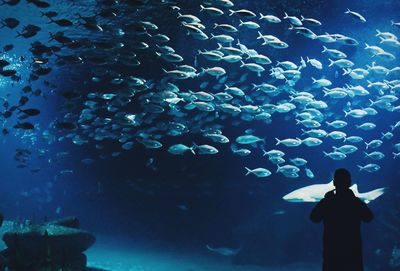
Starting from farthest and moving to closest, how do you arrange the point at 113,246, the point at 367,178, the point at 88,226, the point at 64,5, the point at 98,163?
1. the point at 88,226
2. the point at 98,163
3. the point at 113,246
4. the point at 367,178
5. the point at 64,5

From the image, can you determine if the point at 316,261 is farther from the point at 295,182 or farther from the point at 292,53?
the point at 292,53


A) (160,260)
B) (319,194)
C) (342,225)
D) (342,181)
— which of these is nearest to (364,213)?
(342,225)

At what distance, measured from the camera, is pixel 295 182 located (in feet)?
69.6

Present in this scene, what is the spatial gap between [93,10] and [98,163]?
18.9 m

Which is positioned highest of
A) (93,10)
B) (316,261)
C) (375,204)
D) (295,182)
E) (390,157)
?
(93,10)

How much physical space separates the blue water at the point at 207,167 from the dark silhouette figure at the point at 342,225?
20.7 feet

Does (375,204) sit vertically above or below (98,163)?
below

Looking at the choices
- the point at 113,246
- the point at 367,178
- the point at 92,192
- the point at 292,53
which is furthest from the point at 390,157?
the point at 92,192

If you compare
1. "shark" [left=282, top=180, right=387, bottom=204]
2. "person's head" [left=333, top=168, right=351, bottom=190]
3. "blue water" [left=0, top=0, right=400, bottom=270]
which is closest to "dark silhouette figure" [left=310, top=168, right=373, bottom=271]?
"person's head" [left=333, top=168, right=351, bottom=190]

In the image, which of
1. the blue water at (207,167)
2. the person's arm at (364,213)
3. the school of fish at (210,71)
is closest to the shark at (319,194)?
the school of fish at (210,71)

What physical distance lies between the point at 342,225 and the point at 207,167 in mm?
19485

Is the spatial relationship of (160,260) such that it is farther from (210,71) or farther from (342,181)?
(342,181)

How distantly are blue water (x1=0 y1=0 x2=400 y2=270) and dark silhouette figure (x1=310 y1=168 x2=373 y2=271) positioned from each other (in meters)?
6.30

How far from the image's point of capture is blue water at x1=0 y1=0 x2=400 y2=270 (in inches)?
568
